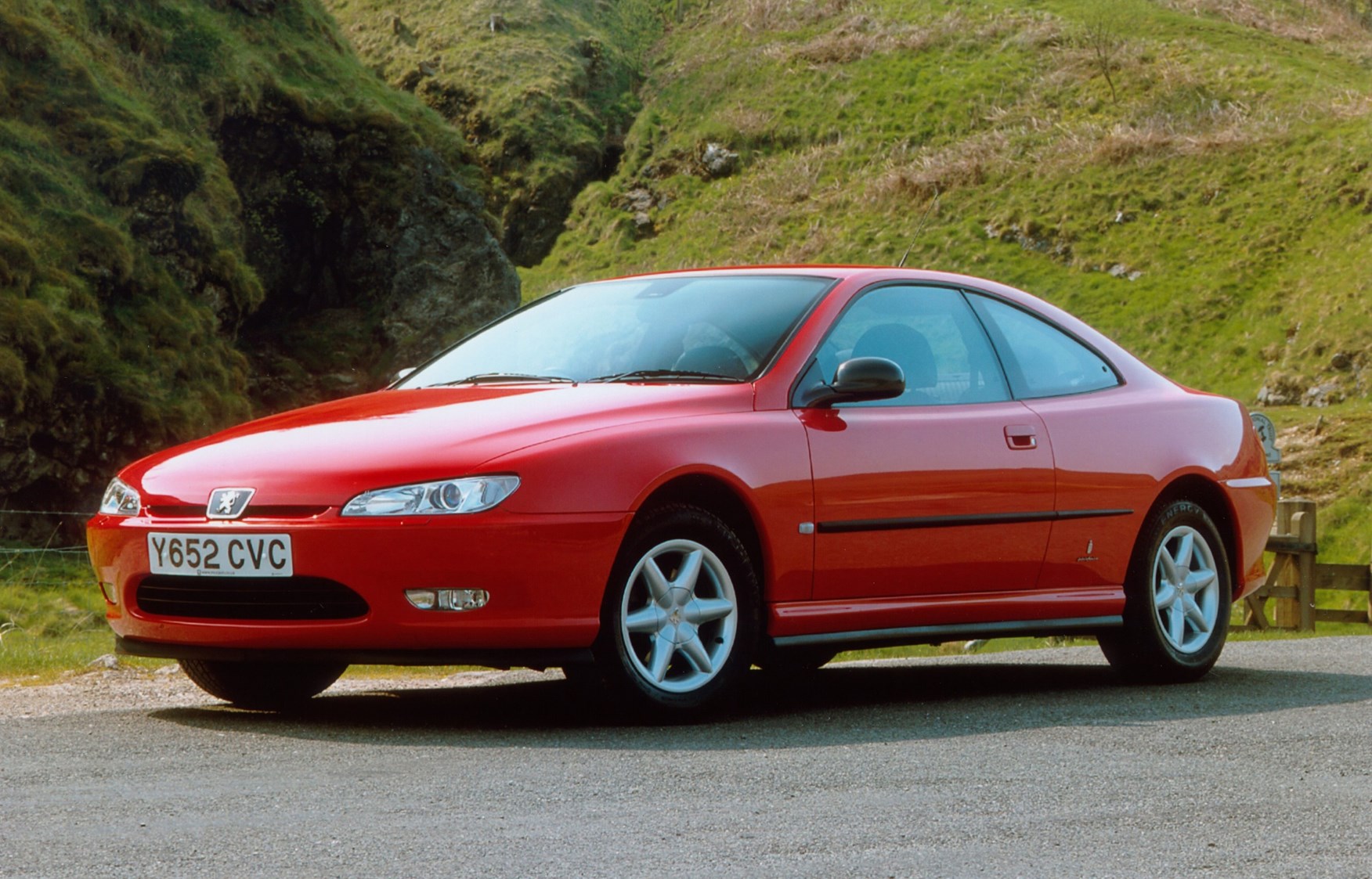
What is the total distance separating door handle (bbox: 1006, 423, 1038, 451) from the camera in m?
6.89

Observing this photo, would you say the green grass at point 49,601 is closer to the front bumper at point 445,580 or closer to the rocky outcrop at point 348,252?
the front bumper at point 445,580

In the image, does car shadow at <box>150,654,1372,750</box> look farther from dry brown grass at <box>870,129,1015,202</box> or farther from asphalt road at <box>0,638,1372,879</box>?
dry brown grass at <box>870,129,1015,202</box>

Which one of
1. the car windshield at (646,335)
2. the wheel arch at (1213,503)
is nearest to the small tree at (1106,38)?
the wheel arch at (1213,503)

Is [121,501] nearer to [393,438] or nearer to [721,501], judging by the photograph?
[393,438]

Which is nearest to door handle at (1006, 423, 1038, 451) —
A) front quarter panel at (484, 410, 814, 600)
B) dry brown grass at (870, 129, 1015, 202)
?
front quarter panel at (484, 410, 814, 600)

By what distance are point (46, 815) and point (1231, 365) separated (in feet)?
129

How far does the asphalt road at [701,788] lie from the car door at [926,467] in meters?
0.50

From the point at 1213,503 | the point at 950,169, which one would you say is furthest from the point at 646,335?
the point at 950,169

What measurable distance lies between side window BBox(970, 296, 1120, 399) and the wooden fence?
8500mm

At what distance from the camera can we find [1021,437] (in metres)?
6.94

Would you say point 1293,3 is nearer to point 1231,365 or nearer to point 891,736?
point 1231,365

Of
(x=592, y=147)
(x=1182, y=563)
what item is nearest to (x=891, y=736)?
(x=1182, y=563)

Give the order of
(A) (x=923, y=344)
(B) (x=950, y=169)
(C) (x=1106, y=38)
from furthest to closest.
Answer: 1. (C) (x=1106, y=38)
2. (B) (x=950, y=169)
3. (A) (x=923, y=344)

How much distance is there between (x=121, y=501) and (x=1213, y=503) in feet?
14.6
